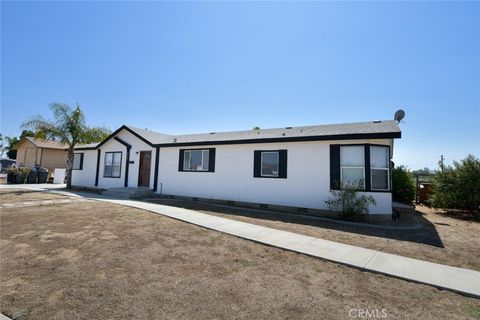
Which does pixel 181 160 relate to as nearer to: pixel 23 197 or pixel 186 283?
pixel 23 197

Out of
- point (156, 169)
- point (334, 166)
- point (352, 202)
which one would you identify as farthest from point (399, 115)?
point (156, 169)

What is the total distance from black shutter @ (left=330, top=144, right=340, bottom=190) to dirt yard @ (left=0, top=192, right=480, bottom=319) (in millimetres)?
5548

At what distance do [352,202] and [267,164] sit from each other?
13.4 ft

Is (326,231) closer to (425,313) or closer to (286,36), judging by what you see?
(425,313)

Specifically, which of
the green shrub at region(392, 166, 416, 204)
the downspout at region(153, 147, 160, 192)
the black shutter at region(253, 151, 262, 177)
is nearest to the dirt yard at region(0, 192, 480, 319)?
the black shutter at region(253, 151, 262, 177)

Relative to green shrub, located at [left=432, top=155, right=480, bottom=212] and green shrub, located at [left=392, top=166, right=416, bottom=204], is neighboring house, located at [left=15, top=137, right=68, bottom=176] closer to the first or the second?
green shrub, located at [left=392, top=166, right=416, bottom=204]

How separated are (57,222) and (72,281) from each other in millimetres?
4588

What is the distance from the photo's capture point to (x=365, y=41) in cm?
1079

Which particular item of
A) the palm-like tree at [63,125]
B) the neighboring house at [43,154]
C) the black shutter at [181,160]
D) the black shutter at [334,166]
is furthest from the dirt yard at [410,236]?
the neighboring house at [43,154]

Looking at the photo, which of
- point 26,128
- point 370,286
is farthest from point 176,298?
point 26,128

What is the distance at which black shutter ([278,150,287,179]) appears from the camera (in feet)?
37.2

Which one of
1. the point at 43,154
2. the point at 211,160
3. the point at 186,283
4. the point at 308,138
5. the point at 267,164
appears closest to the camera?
the point at 186,283

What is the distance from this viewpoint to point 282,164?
37.5 feet

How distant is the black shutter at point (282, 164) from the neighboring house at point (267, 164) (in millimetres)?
45
